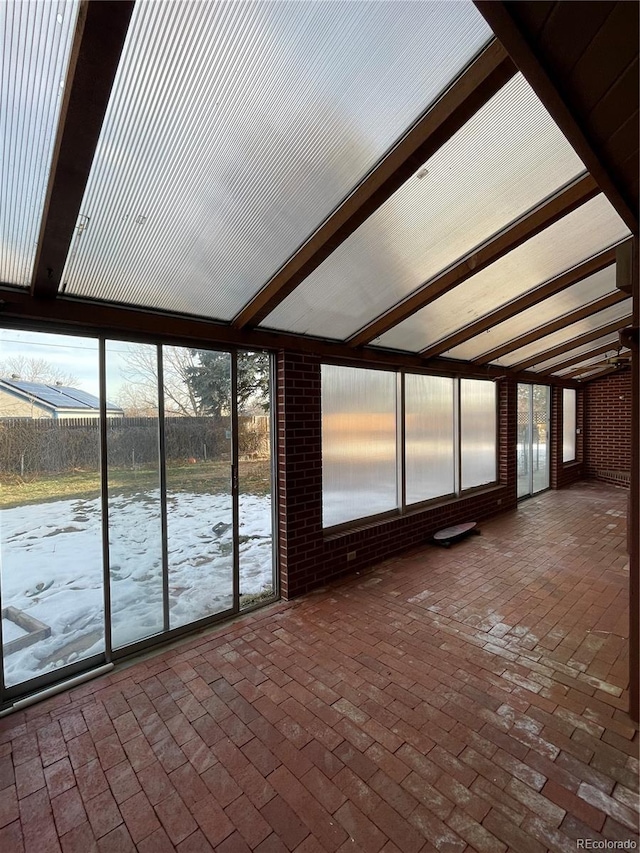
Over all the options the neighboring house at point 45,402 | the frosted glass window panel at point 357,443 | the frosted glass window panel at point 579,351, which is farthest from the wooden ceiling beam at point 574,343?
the neighboring house at point 45,402

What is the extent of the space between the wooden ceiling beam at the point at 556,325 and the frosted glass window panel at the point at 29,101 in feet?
16.4

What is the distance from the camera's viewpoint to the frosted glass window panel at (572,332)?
16.1ft

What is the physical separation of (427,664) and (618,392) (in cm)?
974

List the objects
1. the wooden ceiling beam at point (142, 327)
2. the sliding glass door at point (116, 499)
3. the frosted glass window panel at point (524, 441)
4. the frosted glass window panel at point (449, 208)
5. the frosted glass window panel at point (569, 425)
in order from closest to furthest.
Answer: the frosted glass window panel at point (449, 208), the wooden ceiling beam at point (142, 327), the sliding glass door at point (116, 499), the frosted glass window panel at point (524, 441), the frosted glass window panel at point (569, 425)

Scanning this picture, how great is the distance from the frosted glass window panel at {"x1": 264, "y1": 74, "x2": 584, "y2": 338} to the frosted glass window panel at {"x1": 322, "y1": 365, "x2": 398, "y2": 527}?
1.06m

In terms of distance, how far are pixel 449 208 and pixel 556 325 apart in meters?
3.34

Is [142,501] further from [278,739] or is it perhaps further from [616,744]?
[616,744]

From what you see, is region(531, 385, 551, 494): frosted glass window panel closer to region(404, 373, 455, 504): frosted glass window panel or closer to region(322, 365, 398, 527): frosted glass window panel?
region(404, 373, 455, 504): frosted glass window panel

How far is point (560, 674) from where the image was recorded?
8.11 feet

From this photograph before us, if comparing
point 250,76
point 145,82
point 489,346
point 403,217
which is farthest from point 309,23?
point 489,346

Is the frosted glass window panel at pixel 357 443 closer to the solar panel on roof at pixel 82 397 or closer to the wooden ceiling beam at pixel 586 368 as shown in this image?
the solar panel on roof at pixel 82 397

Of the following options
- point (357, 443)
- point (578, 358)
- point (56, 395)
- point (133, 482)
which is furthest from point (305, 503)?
point (578, 358)

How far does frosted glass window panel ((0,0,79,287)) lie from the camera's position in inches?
46.3

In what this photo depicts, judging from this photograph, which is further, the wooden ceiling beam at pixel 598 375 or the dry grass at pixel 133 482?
the wooden ceiling beam at pixel 598 375
